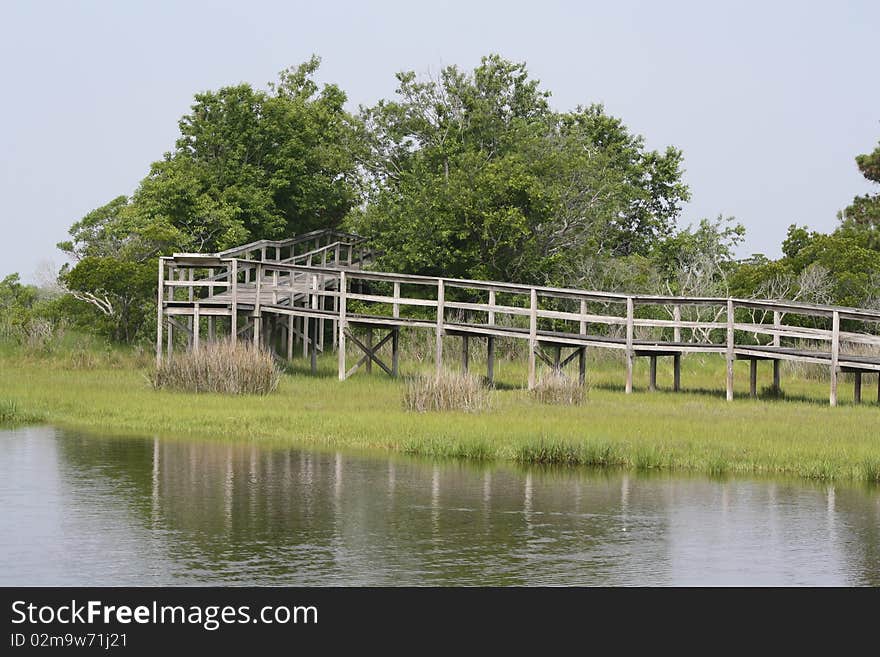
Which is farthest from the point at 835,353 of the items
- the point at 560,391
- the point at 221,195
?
the point at 221,195

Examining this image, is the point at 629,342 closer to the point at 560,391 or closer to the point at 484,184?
the point at 560,391

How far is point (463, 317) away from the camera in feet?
149

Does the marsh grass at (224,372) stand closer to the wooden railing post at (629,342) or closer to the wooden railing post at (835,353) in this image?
the wooden railing post at (629,342)

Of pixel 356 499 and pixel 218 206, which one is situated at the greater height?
pixel 218 206

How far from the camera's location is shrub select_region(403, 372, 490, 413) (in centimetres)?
2623

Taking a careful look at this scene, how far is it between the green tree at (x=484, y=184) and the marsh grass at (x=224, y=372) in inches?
601

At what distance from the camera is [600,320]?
3269 cm

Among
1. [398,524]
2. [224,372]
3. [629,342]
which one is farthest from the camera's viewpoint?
[629,342]

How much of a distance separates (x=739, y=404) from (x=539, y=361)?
9.83 metres

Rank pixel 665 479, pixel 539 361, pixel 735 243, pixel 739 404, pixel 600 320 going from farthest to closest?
pixel 735 243 < pixel 539 361 < pixel 600 320 < pixel 739 404 < pixel 665 479

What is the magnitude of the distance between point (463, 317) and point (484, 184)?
14.3 ft

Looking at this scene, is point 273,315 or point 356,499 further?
point 273,315
